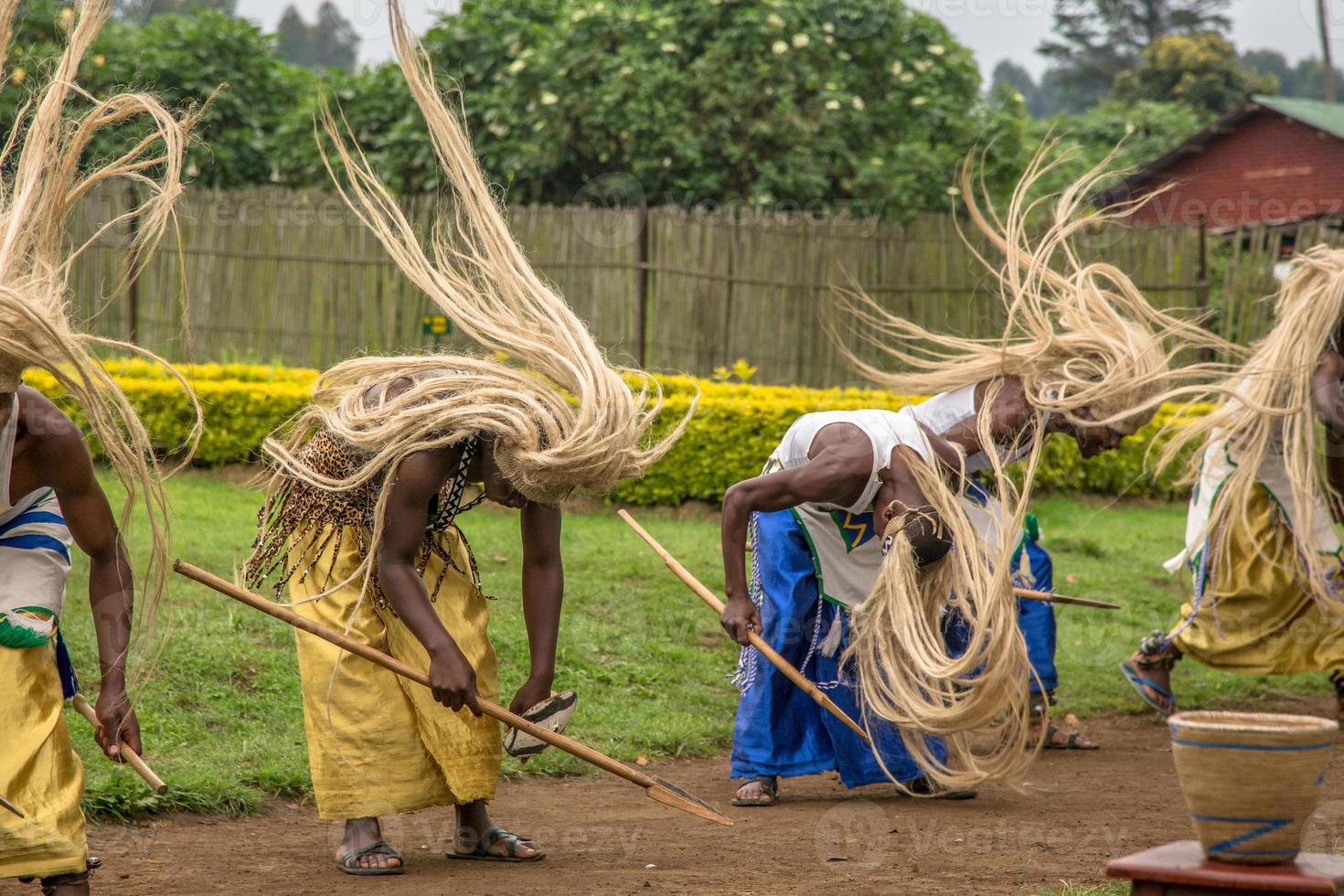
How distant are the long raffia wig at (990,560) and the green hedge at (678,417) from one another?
12.9 feet

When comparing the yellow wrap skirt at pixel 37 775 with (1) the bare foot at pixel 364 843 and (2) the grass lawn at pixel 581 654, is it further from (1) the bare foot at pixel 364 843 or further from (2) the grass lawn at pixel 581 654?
(1) the bare foot at pixel 364 843

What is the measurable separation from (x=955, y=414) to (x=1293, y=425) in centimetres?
174

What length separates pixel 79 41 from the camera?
3850 mm

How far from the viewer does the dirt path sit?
13.9ft

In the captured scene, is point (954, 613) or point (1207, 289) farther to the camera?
point (1207, 289)

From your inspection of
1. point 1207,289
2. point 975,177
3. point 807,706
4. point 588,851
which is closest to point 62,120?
point 588,851

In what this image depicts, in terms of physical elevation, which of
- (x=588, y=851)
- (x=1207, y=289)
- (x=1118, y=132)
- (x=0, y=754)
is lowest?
(x=588, y=851)

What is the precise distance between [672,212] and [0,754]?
8.83 meters

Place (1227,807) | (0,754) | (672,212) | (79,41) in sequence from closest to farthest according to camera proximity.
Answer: (1227,807)
(0,754)
(79,41)
(672,212)

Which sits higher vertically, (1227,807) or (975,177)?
(975,177)

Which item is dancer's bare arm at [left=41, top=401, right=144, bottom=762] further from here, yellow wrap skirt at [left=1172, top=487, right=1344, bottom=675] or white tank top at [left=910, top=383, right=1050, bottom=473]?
yellow wrap skirt at [left=1172, top=487, right=1344, bottom=675]

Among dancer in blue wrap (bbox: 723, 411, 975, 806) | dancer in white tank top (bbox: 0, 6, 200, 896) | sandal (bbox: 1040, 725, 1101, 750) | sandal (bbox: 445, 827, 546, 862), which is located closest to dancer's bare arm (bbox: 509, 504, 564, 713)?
sandal (bbox: 445, 827, 546, 862)

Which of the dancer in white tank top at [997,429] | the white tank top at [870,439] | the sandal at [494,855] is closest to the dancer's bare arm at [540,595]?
the sandal at [494,855]

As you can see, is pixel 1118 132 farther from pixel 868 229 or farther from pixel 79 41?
pixel 79 41
